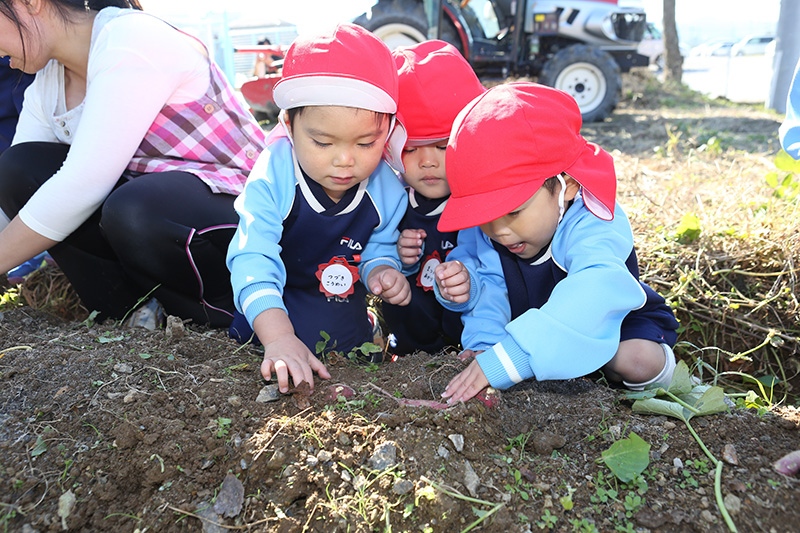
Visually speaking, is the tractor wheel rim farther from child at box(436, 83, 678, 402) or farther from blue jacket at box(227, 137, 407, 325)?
child at box(436, 83, 678, 402)

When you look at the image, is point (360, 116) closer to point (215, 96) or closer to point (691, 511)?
point (215, 96)

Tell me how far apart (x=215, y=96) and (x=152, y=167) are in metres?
0.34

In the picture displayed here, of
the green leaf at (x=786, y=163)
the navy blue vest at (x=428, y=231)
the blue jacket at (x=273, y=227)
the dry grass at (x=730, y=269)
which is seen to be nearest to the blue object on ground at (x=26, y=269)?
the blue jacket at (x=273, y=227)

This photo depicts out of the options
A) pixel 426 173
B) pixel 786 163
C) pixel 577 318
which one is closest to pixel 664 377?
pixel 577 318

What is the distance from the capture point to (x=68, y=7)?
6.82ft

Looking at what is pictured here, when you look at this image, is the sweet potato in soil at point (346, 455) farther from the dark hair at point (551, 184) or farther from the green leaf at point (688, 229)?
the green leaf at point (688, 229)

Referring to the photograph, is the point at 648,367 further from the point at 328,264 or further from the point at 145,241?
the point at 145,241

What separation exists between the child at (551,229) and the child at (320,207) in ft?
0.91

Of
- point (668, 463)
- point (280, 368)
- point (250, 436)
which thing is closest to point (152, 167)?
point (280, 368)

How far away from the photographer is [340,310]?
7.59 feet

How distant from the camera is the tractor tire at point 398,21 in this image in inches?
284

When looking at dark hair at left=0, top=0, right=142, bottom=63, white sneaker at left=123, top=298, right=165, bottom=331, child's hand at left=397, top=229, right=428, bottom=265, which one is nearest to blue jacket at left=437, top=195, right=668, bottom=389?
child's hand at left=397, top=229, right=428, bottom=265

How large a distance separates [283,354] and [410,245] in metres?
0.72

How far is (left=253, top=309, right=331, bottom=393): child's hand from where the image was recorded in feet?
5.26
